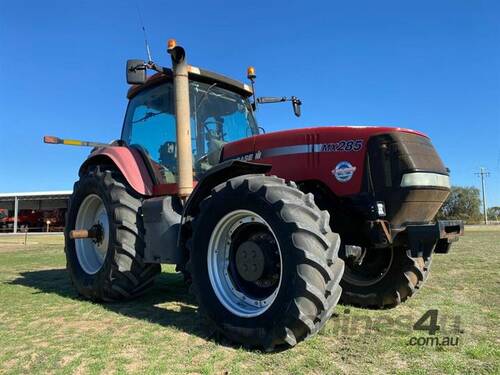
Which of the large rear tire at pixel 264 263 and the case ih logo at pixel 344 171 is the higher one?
the case ih logo at pixel 344 171

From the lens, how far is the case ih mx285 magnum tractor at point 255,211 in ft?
11.4

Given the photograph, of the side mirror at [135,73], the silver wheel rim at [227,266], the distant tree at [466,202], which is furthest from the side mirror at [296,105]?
the distant tree at [466,202]

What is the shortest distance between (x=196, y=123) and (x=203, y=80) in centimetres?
63

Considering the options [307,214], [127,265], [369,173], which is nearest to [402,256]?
[369,173]

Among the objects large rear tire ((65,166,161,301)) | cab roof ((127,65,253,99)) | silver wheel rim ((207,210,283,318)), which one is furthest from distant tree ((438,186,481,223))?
silver wheel rim ((207,210,283,318))

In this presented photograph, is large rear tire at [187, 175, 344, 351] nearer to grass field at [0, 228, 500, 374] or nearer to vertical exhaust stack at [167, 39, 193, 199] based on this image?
grass field at [0, 228, 500, 374]

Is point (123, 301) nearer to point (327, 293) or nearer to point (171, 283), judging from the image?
point (171, 283)

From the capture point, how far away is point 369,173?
13.6 ft

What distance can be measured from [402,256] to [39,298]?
180 inches

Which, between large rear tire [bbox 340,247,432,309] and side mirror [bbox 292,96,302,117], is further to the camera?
side mirror [bbox 292,96,302,117]

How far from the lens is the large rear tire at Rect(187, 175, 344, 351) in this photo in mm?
3305

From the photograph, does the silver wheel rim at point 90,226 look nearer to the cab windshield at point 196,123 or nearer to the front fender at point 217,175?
the cab windshield at point 196,123

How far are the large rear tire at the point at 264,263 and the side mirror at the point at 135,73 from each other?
1.60m

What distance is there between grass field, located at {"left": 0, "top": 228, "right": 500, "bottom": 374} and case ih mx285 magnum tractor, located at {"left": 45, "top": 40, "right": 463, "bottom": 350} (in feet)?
0.85
